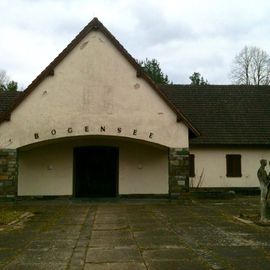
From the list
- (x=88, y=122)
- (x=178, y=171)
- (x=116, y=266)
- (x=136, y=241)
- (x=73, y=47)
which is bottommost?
(x=116, y=266)

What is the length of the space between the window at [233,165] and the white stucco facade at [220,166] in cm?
16

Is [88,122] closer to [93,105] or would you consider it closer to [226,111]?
[93,105]

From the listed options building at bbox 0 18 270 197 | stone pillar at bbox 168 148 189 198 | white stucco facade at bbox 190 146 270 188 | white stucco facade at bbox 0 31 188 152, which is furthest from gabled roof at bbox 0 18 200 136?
white stucco facade at bbox 190 146 270 188

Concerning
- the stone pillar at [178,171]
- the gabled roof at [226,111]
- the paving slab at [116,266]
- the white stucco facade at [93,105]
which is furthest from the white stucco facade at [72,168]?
the paving slab at [116,266]

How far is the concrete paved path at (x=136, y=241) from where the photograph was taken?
7.34 m

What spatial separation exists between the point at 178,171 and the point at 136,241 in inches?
352

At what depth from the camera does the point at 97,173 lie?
67.8 ft

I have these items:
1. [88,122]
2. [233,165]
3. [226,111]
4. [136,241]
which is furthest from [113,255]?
[226,111]

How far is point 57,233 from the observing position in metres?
10.4

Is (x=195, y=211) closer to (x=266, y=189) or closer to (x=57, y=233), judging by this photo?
(x=266, y=189)

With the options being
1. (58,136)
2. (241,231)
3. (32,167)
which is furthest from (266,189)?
(32,167)

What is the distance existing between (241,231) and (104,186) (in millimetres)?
10733

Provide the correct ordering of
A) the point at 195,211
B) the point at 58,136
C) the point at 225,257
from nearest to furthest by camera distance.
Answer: the point at 225,257 < the point at 195,211 < the point at 58,136

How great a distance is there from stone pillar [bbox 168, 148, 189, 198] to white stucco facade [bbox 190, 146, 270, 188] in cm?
579
